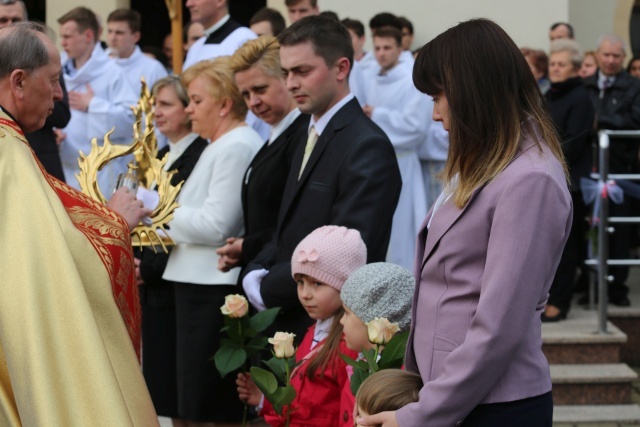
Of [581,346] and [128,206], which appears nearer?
[128,206]

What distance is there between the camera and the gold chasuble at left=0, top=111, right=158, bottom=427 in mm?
3154

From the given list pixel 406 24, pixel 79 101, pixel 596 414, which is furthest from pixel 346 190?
pixel 406 24

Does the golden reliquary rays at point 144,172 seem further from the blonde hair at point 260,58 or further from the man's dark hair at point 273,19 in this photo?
the man's dark hair at point 273,19

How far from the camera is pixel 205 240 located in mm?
5559

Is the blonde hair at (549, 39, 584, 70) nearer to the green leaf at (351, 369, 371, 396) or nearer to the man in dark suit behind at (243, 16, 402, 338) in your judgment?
the man in dark suit behind at (243, 16, 402, 338)

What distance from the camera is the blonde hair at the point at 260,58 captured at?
529 cm

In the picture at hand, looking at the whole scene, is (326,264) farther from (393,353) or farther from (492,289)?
(492,289)

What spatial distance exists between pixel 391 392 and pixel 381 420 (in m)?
0.15

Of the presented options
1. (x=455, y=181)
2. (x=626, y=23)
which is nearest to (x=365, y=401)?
(x=455, y=181)

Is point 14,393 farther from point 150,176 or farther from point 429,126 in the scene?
point 429,126

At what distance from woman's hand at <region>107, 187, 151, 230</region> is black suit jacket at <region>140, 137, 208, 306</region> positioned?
4.90ft

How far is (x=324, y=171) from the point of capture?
4.57m

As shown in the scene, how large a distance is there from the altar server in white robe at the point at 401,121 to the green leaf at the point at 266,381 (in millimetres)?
4309

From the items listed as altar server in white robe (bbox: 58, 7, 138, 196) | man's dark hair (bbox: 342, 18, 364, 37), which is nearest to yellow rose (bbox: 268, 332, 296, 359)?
altar server in white robe (bbox: 58, 7, 138, 196)
